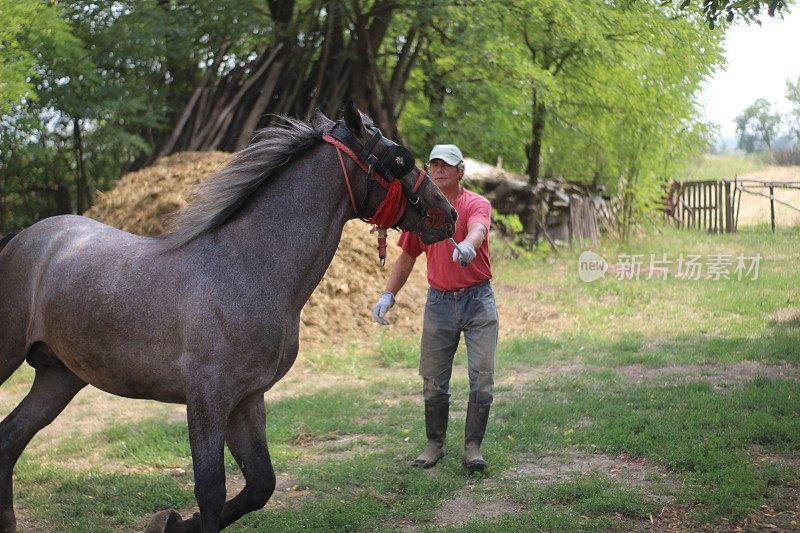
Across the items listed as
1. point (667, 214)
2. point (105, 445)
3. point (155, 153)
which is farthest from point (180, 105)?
point (667, 214)

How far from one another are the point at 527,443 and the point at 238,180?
2947 millimetres

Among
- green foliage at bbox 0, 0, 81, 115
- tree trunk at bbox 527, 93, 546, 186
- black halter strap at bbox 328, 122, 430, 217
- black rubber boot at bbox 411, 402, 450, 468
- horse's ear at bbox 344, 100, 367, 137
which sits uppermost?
green foliage at bbox 0, 0, 81, 115

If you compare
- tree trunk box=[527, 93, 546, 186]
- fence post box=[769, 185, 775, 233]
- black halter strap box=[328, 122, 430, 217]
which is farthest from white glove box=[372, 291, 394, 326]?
tree trunk box=[527, 93, 546, 186]

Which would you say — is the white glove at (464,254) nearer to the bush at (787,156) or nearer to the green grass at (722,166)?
the bush at (787,156)

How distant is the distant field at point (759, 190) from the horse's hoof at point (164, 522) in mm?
9816

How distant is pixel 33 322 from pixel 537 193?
14.2m

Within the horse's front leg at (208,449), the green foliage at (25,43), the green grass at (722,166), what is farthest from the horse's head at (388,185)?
the green grass at (722,166)

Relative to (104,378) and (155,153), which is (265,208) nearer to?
(104,378)

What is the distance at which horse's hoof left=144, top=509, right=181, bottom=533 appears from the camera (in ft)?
12.4

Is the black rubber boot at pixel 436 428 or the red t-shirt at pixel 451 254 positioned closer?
the red t-shirt at pixel 451 254

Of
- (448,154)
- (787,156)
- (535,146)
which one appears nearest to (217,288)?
(448,154)

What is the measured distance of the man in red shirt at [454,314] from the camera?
4965 millimetres

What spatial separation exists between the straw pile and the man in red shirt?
400cm

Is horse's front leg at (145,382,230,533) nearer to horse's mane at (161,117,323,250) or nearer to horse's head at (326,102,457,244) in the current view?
horse's mane at (161,117,323,250)
